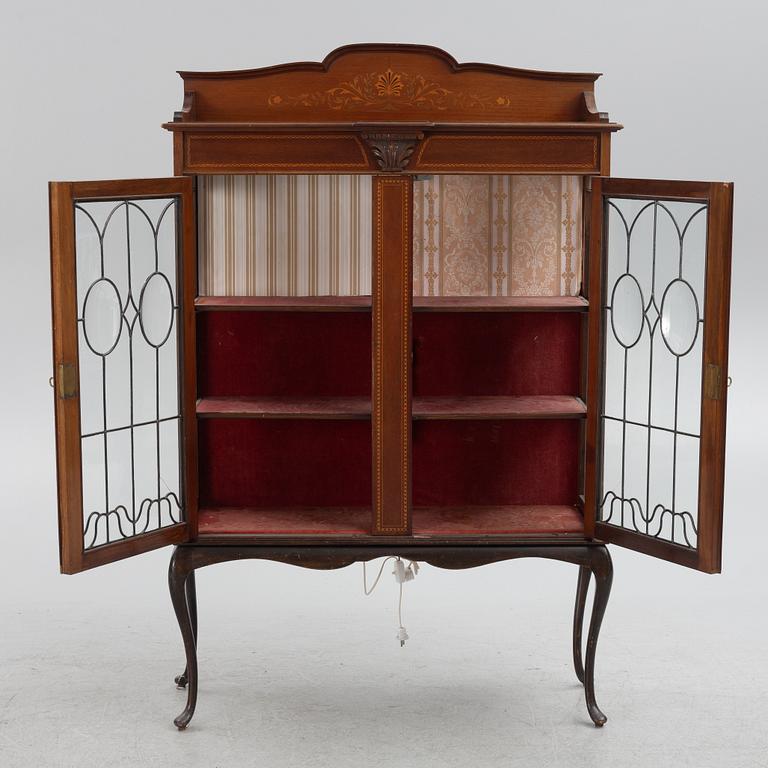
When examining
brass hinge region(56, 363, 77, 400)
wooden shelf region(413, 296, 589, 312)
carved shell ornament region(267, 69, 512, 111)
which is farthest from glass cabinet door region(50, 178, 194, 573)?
wooden shelf region(413, 296, 589, 312)

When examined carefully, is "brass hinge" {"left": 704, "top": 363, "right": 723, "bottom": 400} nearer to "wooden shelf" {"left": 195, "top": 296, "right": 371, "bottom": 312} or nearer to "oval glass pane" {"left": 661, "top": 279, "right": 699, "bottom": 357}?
"oval glass pane" {"left": 661, "top": 279, "right": 699, "bottom": 357}

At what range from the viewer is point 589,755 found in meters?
4.96

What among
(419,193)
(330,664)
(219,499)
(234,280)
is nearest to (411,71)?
(419,193)

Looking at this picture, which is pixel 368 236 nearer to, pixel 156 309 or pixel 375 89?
pixel 375 89

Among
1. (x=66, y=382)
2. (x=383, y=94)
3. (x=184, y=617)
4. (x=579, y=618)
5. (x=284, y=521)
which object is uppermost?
(x=383, y=94)

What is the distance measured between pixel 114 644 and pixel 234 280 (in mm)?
1551

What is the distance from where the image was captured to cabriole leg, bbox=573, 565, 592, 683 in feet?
18.2

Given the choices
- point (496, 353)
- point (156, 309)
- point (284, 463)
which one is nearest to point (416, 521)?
point (284, 463)

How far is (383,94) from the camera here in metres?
4.95

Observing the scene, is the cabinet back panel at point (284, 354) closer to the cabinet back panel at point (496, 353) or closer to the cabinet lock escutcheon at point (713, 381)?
the cabinet back panel at point (496, 353)

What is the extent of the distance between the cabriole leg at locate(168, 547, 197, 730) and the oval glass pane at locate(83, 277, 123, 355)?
74 cm

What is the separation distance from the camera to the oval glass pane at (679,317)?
4793 millimetres

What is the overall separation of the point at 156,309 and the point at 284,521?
83 cm

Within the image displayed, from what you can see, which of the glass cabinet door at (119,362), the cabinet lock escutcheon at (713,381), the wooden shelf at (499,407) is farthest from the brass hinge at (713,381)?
the glass cabinet door at (119,362)
